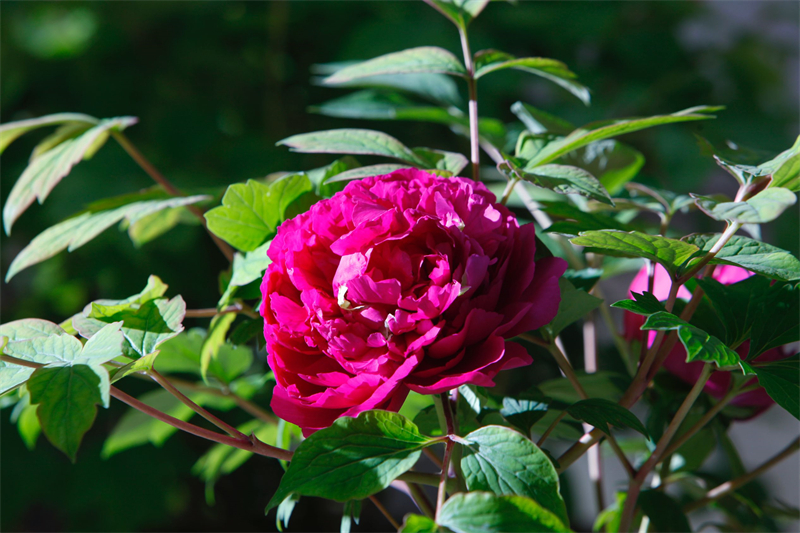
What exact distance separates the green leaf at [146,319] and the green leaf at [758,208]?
0.18 m

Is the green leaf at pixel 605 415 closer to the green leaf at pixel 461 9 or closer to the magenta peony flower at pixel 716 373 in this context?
the magenta peony flower at pixel 716 373

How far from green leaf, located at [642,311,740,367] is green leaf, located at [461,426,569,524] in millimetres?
47

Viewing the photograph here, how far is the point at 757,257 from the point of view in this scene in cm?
19

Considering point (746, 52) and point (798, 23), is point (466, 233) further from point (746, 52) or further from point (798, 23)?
point (798, 23)

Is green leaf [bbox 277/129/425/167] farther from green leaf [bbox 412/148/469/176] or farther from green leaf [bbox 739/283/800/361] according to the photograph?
green leaf [bbox 739/283/800/361]

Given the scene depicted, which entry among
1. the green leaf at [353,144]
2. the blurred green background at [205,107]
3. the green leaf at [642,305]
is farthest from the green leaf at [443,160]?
the blurred green background at [205,107]

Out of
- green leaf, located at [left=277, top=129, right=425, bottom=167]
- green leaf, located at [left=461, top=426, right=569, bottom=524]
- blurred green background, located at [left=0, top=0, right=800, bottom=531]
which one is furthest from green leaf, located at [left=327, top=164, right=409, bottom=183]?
blurred green background, located at [left=0, top=0, right=800, bottom=531]

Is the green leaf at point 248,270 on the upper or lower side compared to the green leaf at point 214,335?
upper

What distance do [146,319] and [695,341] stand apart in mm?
178

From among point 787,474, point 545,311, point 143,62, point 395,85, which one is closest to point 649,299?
point 545,311

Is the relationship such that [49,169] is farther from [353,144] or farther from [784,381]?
[784,381]

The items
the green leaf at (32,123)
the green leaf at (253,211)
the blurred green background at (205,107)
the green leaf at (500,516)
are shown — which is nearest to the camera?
the green leaf at (500,516)

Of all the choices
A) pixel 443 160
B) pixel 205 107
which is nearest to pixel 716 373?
pixel 443 160

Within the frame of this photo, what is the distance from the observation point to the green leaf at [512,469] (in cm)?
17
